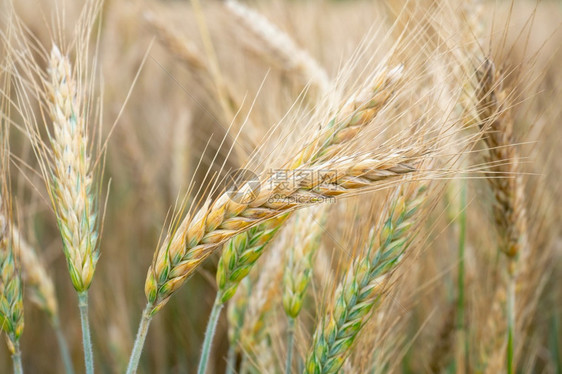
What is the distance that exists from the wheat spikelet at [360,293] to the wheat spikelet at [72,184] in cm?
39

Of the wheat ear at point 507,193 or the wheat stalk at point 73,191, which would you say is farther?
the wheat ear at point 507,193

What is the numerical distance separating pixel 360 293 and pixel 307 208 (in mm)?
257

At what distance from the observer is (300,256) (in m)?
1.01

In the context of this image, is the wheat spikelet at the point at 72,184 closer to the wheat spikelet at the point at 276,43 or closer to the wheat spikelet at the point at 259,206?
the wheat spikelet at the point at 259,206

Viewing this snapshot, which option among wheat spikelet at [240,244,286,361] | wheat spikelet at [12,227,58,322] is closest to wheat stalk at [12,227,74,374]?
wheat spikelet at [12,227,58,322]

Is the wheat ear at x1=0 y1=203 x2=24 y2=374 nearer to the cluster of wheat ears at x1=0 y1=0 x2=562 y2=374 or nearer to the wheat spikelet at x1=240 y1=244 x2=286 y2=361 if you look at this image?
the cluster of wheat ears at x1=0 y1=0 x2=562 y2=374

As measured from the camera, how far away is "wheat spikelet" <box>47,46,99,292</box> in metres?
0.78

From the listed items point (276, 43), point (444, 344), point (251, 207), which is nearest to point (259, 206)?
point (251, 207)

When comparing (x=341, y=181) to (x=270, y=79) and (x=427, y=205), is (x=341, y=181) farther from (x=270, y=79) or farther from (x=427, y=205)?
(x=270, y=79)

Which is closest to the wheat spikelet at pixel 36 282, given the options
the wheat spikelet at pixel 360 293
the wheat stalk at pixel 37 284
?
the wheat stalk at pixel 37 284

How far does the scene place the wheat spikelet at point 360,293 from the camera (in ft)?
2.82

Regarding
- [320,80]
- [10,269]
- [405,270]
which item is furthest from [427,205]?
[320,80]

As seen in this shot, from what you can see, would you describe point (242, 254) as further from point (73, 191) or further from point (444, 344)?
point (444, 344)

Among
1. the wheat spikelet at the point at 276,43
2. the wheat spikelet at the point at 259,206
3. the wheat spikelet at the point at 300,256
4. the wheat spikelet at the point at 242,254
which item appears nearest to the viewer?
the wheat spikelet at the point at 259,206
